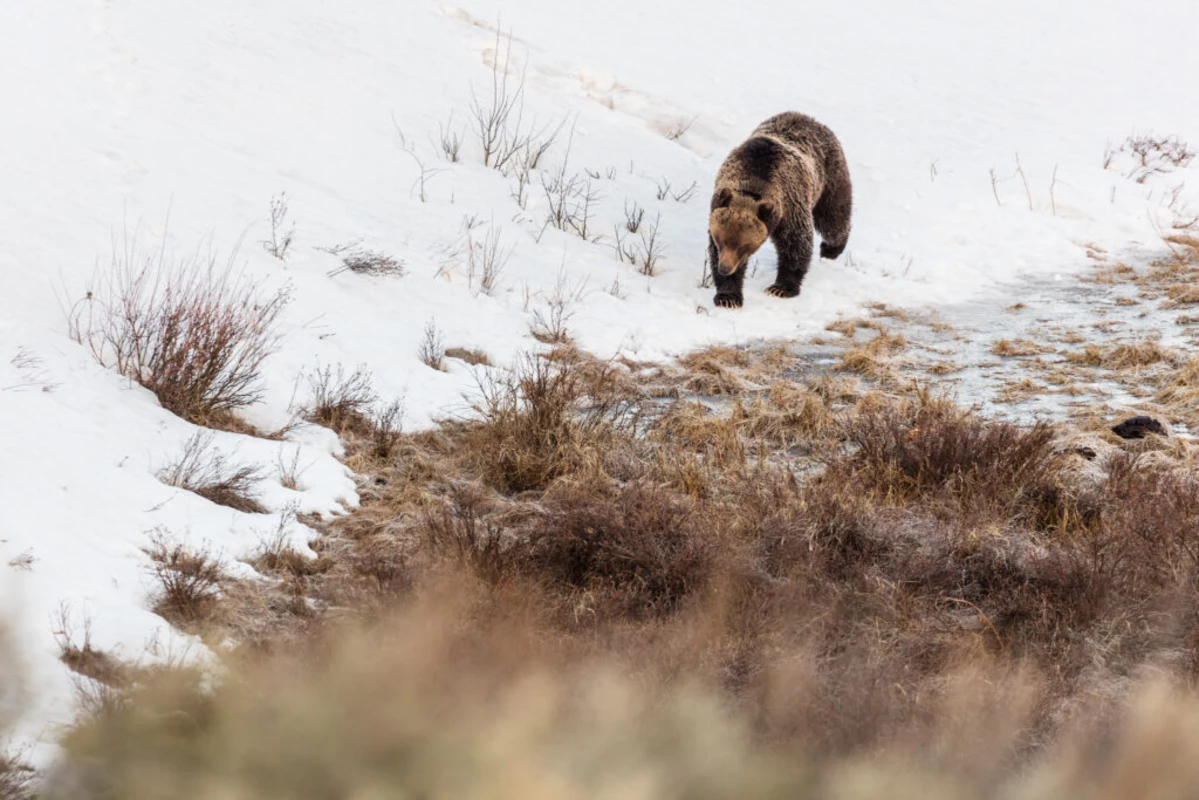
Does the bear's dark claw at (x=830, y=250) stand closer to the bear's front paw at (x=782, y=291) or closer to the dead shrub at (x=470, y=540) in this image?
the bear's front paw at (x=782, y=291)

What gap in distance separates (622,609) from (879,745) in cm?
120

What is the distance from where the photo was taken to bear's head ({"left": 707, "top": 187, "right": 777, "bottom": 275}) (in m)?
8.66

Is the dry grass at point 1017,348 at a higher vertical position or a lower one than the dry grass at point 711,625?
higher

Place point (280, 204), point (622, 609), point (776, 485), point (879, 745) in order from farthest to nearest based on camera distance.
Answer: point (280, 204)
point (776, 485)
point (622, 609)
point (879, 745)

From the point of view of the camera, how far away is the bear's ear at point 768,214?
8.70 m

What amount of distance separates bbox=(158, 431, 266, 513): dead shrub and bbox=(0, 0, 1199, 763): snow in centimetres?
12

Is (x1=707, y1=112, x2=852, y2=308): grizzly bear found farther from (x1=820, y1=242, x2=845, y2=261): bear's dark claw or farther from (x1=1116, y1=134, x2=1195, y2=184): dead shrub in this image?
(x1=1116, y1=134, x2=1195, y2=184): dead shrub

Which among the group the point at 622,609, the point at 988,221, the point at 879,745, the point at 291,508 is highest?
the point at 988,221

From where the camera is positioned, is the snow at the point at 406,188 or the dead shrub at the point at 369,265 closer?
the snow at the point at 406,188

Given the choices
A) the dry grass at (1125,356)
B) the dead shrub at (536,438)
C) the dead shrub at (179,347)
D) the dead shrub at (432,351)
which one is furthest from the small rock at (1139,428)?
the dead shrub at (179,347)

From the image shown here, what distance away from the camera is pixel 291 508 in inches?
174

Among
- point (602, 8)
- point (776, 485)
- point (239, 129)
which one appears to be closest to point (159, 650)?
point (776, 485)

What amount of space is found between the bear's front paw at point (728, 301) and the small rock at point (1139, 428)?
3812mm

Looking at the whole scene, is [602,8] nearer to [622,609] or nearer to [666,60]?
[666,60]
